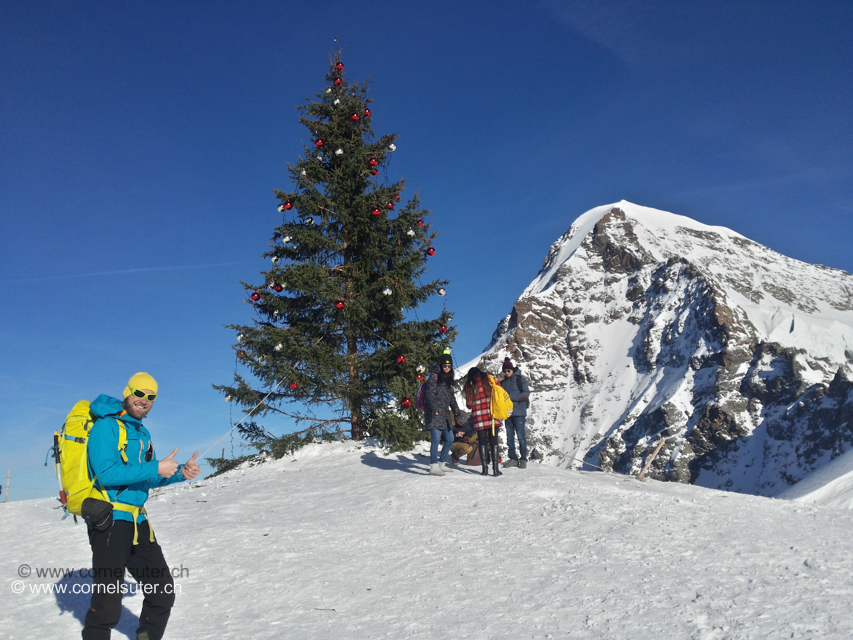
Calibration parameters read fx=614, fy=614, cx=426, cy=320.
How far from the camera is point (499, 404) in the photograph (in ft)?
35.7

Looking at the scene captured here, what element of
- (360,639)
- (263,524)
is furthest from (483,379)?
(360,639)

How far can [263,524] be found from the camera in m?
7.84

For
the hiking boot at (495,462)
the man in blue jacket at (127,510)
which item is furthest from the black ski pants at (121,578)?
the hiking boot at (495,462)

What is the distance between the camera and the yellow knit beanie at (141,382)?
4.32m

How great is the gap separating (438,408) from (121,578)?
273 inches

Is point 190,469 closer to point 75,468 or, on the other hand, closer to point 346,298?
point 75,468

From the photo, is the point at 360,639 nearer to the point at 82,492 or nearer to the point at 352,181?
the point at 82,492

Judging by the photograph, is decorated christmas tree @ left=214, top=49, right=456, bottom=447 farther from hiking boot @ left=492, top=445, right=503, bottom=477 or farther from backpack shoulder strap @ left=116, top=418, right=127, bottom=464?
backpack shoulder strap @ left=116, top=418, right=127, bottom=464

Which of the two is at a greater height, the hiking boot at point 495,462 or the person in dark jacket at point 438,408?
the person in dark jacket at point 438,408

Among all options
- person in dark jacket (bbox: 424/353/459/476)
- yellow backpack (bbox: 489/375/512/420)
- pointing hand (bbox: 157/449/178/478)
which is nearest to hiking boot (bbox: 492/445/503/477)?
yellow backpack (bbox: 489/375/512/420)

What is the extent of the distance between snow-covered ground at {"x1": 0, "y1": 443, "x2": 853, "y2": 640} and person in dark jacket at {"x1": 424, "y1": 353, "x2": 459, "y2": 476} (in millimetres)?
1022

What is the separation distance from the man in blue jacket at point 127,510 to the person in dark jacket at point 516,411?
25.9 ft

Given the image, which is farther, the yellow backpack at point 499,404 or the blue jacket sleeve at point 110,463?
the yellow backpack at point 499,404

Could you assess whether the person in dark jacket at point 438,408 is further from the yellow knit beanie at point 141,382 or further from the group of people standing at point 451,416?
the yellow knit beanie at point 141,382
